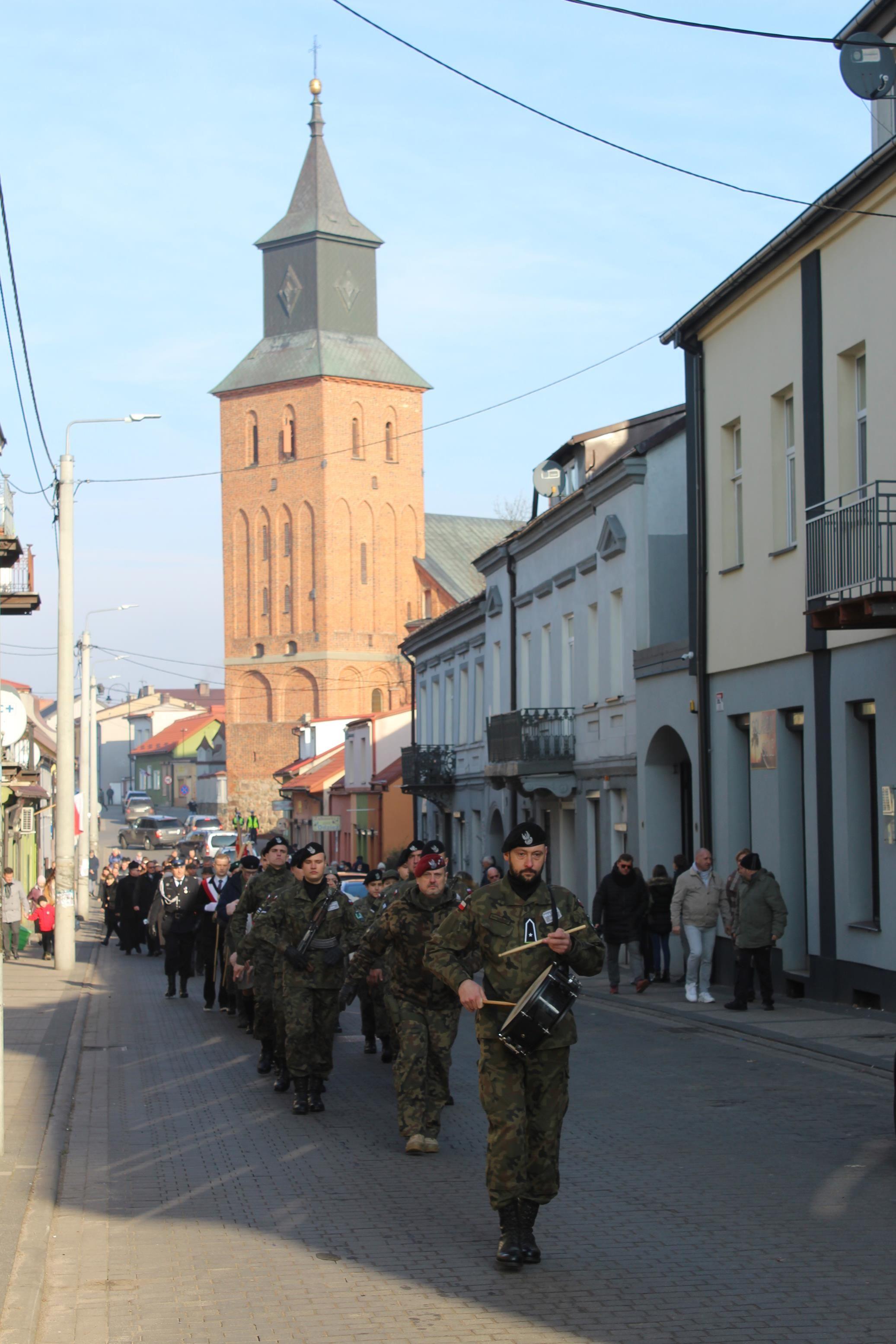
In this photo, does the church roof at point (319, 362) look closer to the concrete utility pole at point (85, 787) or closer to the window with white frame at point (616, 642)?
the concrete utility pole at point (85, 787)

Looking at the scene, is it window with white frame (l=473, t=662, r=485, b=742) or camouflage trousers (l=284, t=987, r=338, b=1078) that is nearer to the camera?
camouflage trousers (l=284, t=987, r=338, b=1078)

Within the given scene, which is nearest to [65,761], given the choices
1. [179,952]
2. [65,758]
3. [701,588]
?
[65,758]

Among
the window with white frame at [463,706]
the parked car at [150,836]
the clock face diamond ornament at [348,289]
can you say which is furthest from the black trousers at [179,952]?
Answer: the clock face diamond ornament at [348,289]

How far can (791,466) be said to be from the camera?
1898 centimetres

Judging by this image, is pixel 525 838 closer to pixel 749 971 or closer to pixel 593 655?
pixel 749 971

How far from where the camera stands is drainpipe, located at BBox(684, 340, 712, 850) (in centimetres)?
2142

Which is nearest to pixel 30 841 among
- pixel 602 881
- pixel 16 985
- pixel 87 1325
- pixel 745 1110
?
pixel 16 985

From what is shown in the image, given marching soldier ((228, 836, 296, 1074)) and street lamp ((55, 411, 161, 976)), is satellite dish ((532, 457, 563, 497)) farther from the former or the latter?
marching soldier ((228, 836, 296, 1074))

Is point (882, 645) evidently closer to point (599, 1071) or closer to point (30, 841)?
point (599, 1071)

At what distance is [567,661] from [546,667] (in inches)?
62.8

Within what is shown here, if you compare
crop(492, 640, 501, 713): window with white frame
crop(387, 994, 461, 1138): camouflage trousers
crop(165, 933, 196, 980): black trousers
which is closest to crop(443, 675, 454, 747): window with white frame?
crop(492, 640, 501, 713): window with white frame

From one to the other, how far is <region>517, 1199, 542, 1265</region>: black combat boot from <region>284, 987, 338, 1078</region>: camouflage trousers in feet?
13.9

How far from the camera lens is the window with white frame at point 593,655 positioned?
91.7 feet

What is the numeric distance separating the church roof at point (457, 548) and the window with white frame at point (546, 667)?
57.2 metres
